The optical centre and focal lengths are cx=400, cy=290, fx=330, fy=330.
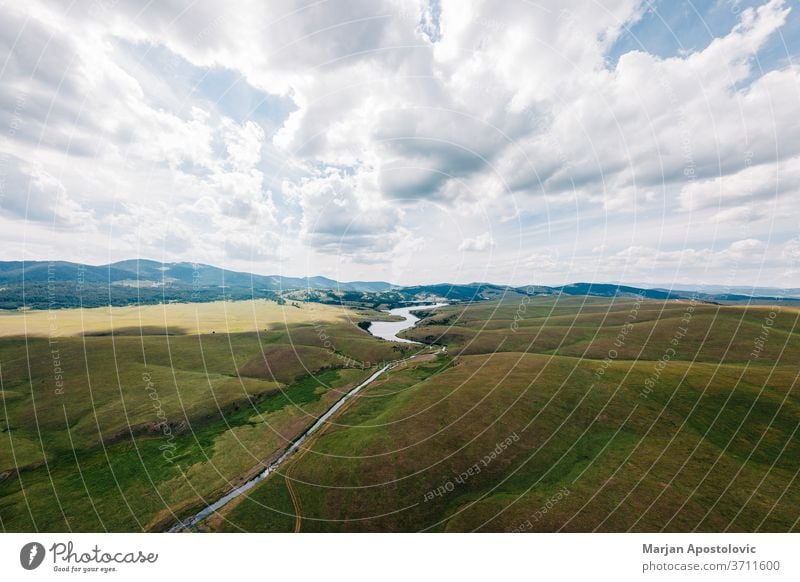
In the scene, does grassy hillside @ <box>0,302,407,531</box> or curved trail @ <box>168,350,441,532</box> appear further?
grassy hillside @ <box>0,302,407,531</box>

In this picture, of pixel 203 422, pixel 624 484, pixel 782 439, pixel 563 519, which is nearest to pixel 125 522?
pixel 203 422

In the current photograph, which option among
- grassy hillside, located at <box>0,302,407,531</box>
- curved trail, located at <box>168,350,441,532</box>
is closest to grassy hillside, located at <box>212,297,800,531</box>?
curved trail, located at <box>168,350,441,532</box>

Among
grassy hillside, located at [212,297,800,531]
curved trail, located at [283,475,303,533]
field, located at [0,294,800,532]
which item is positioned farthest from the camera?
curved trail, located at [283,475,303,533]

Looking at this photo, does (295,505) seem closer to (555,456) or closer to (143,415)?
(555,456)
